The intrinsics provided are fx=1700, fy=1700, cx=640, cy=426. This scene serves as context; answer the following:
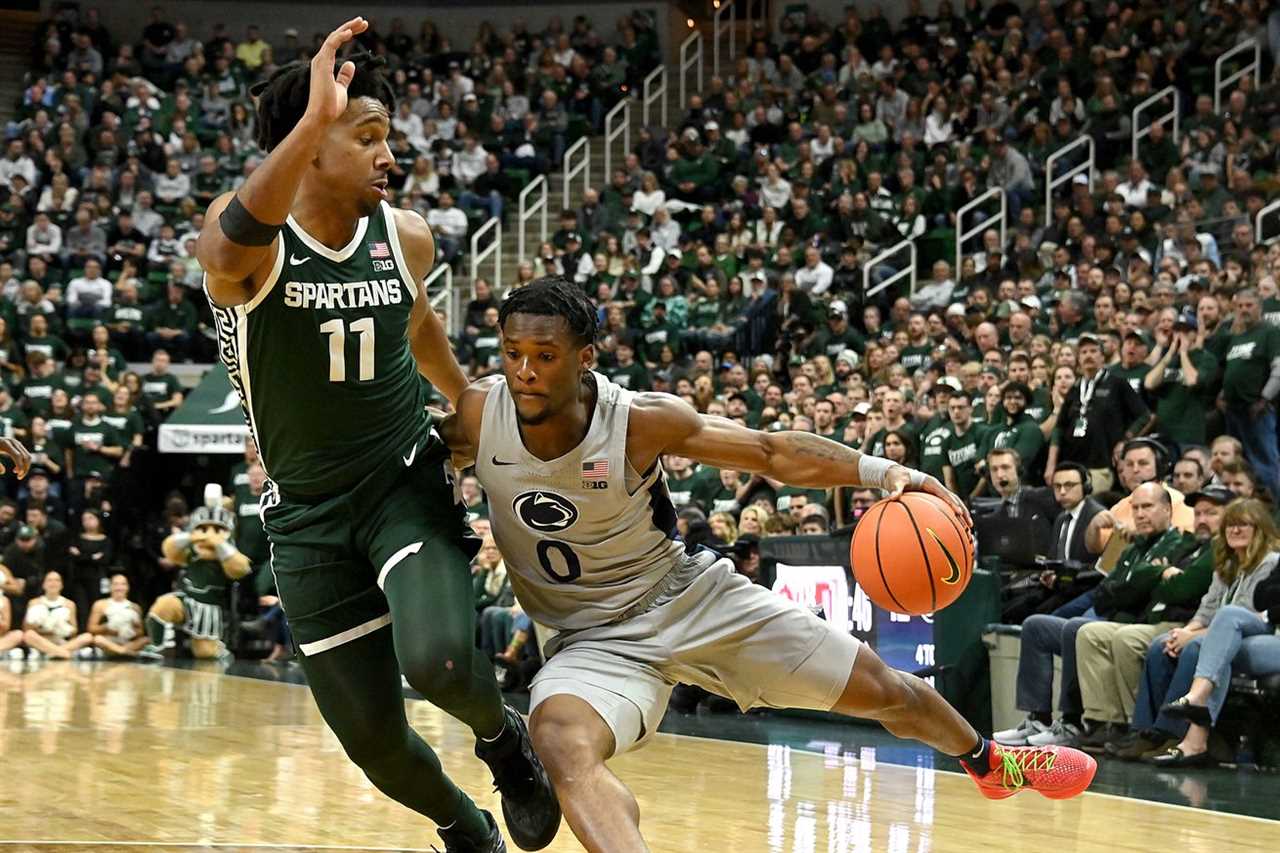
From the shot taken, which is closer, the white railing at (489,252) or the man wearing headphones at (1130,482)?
the man wearing headphones at (1130,482)

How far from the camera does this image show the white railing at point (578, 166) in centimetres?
2178

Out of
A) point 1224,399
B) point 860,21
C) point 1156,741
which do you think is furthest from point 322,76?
point 860,21

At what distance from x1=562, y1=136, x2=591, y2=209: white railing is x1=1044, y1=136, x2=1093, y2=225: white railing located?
625 centimetres

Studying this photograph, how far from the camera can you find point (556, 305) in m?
4.23

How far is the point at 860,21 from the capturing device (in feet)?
72.6

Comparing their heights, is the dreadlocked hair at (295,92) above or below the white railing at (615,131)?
below

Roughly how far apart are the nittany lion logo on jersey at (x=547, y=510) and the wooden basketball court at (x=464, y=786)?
5.73 ft

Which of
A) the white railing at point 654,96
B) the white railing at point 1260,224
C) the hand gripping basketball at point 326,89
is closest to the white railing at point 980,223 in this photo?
the white railing at point 1260,224

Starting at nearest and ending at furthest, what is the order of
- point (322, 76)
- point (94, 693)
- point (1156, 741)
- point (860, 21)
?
point (322, 76) → point (1156, 741) → point (94, 693) → point (860, 21)

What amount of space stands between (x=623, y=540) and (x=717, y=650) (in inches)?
14.9

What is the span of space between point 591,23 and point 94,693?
53.0ft

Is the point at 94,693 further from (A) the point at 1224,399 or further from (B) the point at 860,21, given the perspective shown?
(B) the point at 860,21

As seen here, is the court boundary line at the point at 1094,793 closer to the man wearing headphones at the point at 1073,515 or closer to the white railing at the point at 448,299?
the man wearing headphones at the point at 1073,515

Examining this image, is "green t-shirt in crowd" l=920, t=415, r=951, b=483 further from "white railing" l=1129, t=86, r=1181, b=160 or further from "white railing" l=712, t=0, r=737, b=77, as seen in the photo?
"white railing" l=712, t=0, r=737, b=77
